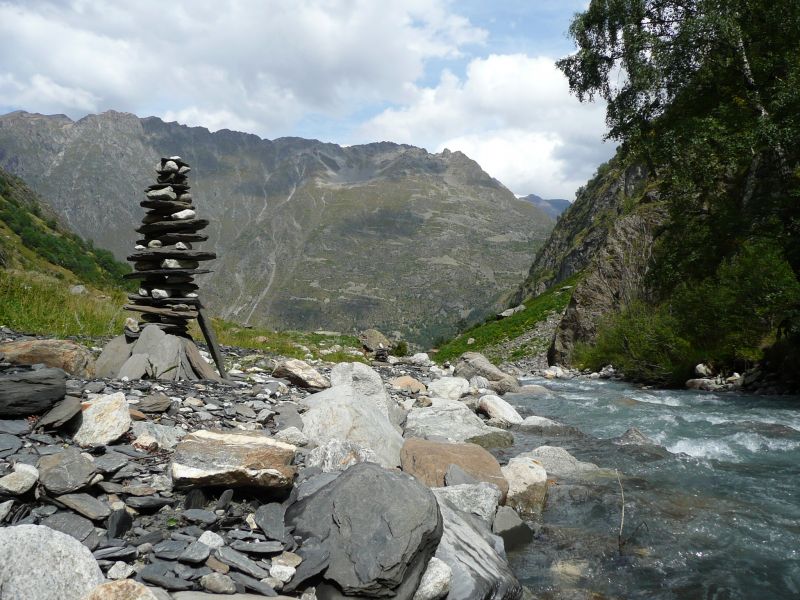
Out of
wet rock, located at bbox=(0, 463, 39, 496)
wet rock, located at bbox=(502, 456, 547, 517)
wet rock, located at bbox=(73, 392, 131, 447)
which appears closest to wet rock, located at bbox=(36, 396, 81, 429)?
wet rock, located at bbox=(73, 392, 131, 447)

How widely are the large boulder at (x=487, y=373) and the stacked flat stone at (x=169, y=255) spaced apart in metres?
13.1

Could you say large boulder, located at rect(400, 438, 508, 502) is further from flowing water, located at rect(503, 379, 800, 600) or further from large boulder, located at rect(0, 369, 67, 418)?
large boulder, located at rect(0, 369, 67, 418)

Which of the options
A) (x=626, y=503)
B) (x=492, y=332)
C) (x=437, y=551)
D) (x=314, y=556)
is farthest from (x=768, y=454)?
(x=492, y=332)

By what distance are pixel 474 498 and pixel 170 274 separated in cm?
705

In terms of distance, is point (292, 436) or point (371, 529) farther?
point (292, 436)

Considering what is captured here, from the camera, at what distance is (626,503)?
7191 mm

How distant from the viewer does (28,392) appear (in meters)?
4.90

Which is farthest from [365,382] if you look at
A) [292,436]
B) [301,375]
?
[292,436]

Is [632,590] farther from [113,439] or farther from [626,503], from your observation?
[113,439]

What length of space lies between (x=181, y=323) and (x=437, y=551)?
22.9 feet

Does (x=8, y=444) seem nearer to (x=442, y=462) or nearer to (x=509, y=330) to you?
(x=442, y=462)

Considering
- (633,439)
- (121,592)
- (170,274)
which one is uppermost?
(170,274)

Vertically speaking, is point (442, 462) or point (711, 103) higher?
point (711, 103)

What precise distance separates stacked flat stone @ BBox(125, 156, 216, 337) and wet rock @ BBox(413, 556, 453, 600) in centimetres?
701
